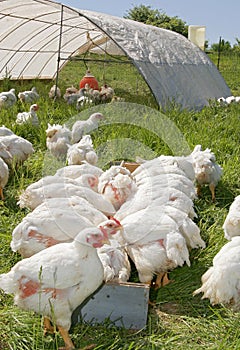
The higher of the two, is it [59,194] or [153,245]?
[59,194]

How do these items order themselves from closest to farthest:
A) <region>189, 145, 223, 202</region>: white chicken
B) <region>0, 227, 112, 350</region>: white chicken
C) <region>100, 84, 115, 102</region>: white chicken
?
<region>0, 227, 112, 350</region>: white chicken < <region>189, 145, 223, 202</region>: white chicken < <region>100, 84, 115, 102</region>: white chicken

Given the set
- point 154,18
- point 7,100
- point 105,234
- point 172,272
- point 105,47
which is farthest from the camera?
point 154,18

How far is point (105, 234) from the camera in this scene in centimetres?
244

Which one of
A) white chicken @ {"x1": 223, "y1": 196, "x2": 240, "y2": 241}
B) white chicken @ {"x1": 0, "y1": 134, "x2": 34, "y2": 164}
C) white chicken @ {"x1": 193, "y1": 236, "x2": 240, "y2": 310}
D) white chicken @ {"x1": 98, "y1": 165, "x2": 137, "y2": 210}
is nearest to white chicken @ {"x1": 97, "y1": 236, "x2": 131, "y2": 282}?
white chicken @ {"x1": 193, "y1": 236, "x2": 240, "y2": 310}

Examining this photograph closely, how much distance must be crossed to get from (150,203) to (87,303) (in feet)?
3.20

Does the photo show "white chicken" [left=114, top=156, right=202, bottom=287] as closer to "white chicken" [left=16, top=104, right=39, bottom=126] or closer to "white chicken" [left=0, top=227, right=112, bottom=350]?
"white chicken" [left=0, top=227, right=112, bottom=350]

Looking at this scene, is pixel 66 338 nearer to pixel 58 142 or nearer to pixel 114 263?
pixel 114 263

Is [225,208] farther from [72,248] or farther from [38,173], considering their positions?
[72,248]

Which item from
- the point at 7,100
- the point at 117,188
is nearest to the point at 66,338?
the point at 117,188

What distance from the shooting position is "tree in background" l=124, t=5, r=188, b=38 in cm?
2951

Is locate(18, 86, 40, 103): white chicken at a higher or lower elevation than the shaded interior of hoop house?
Answer: lower

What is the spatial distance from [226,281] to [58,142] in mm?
2917

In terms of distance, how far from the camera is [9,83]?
984 cm

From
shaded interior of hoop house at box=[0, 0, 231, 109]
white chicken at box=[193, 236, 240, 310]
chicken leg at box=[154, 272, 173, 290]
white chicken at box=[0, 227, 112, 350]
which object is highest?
shaded interior of hoop house at box=[0, 0, 231, 109]
